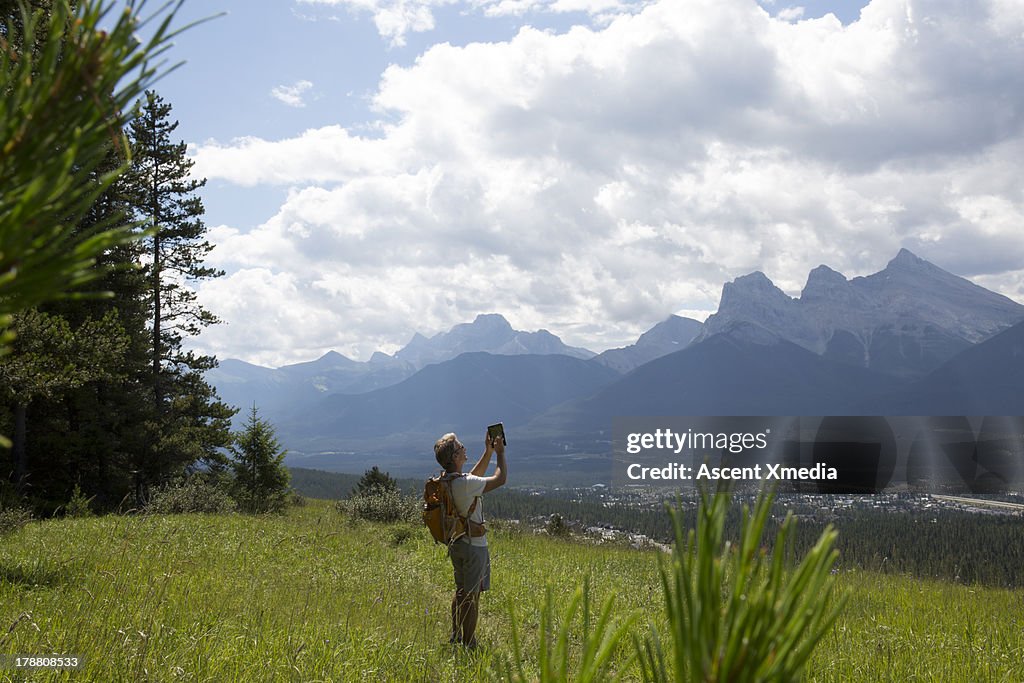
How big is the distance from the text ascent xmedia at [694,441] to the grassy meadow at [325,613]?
5.46 metres

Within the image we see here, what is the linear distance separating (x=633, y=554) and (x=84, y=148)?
1464 cm

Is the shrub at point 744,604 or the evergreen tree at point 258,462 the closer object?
the shrub at point 744,604

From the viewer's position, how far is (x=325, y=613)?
22.7ft

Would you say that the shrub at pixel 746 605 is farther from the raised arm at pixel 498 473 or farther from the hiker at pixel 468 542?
the raised arm at pixel 498 473

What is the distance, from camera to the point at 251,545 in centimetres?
1155

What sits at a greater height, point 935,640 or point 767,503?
point 767,503

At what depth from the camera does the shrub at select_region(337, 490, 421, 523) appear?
19.1 m

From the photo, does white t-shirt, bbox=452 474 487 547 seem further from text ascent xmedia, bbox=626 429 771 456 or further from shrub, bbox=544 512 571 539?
shrub, bbox=544 512 571 539

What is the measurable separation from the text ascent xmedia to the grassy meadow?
5.46 metres

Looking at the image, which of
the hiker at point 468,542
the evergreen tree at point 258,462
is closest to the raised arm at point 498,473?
the hiker at point 468,542

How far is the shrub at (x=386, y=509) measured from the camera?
751 inches

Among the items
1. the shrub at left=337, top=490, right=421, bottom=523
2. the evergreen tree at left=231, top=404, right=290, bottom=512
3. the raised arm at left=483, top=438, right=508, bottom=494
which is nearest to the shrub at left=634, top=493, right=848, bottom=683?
the raised arm at left=483, top=438, right=508, bottom=494

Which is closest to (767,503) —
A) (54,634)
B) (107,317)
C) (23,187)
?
(23,187)

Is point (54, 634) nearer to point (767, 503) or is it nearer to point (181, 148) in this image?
point (767, 503)
